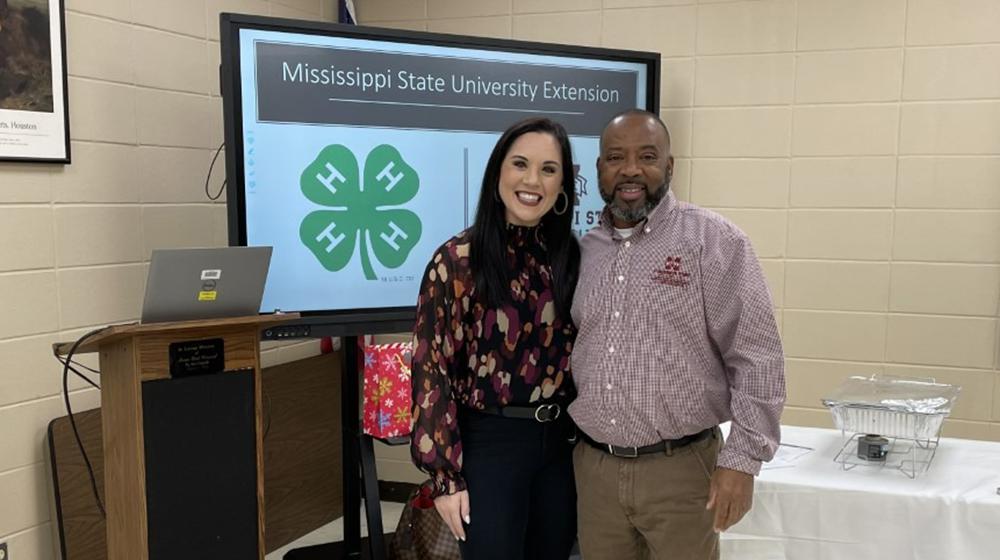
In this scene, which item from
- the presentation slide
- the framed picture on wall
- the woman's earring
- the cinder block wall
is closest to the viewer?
the woman's earring

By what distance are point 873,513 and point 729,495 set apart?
0.51m

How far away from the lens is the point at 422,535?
3064 millimetres

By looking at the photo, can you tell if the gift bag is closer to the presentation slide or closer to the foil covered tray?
the presentation slide

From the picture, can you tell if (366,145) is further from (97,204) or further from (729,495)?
(729,495)

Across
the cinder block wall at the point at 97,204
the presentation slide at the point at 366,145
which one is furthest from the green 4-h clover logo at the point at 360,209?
the cinder block wall at the point at 97,204

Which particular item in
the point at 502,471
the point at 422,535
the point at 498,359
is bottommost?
the point at 422,535

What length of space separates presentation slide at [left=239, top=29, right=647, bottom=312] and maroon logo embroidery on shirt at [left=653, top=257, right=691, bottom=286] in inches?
50.2

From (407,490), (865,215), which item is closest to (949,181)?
(865,215)

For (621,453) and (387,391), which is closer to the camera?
(621,453)

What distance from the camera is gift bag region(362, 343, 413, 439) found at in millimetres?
2928

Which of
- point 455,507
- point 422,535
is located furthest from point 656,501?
point 422,535

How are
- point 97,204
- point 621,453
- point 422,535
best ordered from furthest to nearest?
point 422,535
point 97,204
point 621,453

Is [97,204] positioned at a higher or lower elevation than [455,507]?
higher

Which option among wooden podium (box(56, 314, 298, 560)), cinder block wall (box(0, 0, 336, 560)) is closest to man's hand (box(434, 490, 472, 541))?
wooden podium (box(56, 314, 298, 560))
